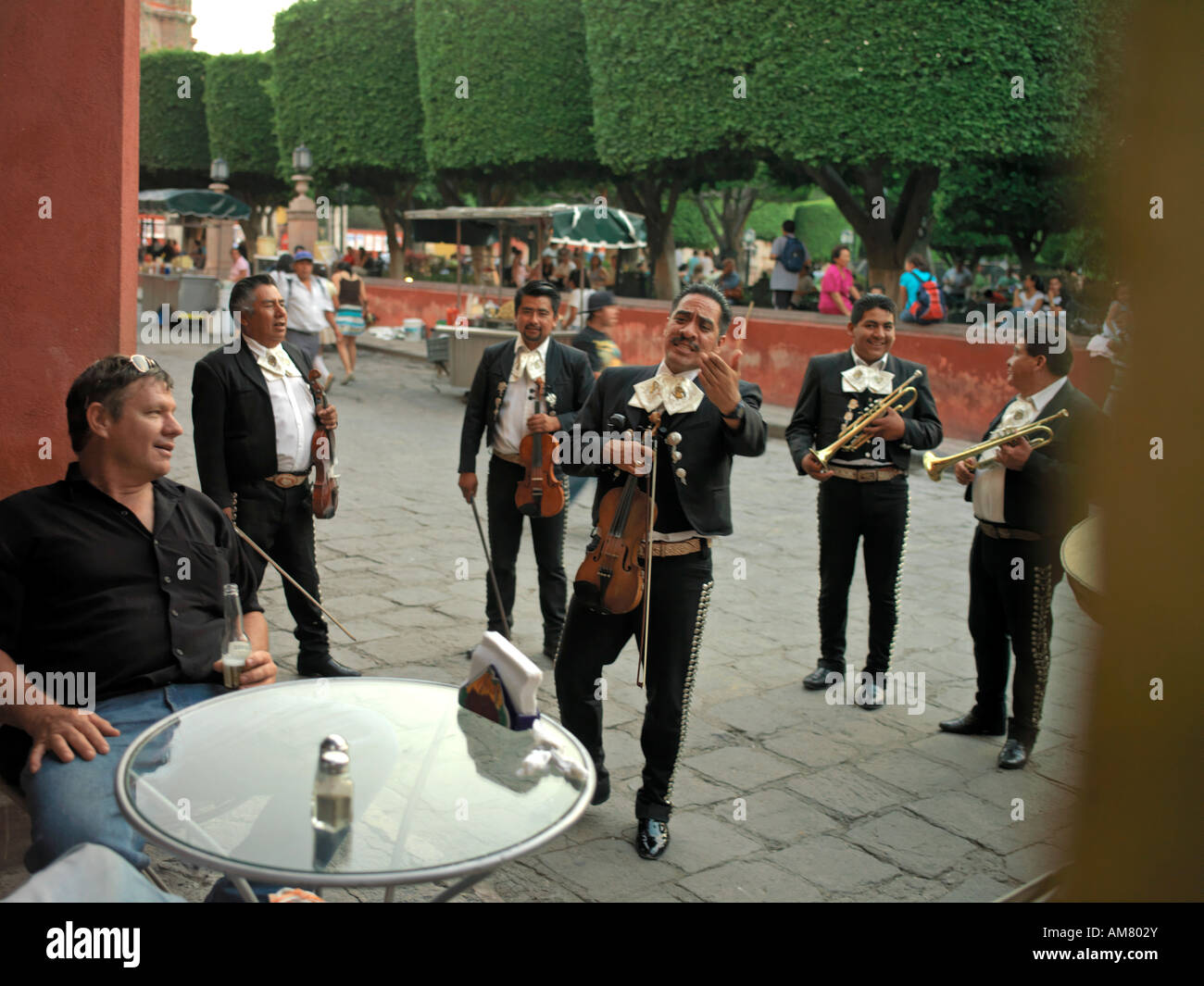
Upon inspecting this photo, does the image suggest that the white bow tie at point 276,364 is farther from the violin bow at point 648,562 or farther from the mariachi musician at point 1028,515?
the mariachi musician at point 1028,515

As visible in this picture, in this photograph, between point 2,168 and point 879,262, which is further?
point 879,262

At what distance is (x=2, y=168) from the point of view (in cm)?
444

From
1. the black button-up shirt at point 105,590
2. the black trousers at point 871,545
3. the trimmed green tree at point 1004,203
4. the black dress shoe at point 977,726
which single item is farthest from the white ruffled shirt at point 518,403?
the trimmed green tree at point 1004,203

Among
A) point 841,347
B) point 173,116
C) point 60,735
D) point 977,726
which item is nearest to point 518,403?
point 977,726

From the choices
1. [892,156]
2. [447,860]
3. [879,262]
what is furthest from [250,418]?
[879,262]

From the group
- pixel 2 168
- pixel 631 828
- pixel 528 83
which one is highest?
pixel 528 83

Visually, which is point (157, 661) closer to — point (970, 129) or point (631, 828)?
point (631, 828)

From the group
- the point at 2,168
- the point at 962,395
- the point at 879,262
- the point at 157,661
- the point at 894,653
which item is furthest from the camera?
the point at 879,262

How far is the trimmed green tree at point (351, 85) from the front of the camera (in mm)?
30641

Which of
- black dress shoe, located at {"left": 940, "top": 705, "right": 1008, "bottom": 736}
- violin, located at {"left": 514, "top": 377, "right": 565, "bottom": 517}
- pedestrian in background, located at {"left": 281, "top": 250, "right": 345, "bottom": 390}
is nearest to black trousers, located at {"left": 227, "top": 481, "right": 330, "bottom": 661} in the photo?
violin, located at {"left": 514, "top": 377, "right": 565, "bottom": 517}

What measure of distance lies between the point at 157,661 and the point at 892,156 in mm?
16362

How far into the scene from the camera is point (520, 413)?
20.7 feet

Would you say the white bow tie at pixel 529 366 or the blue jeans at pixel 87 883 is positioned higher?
the white bow tie at pixel 529 366

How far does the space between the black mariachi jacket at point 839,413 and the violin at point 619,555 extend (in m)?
1.84
